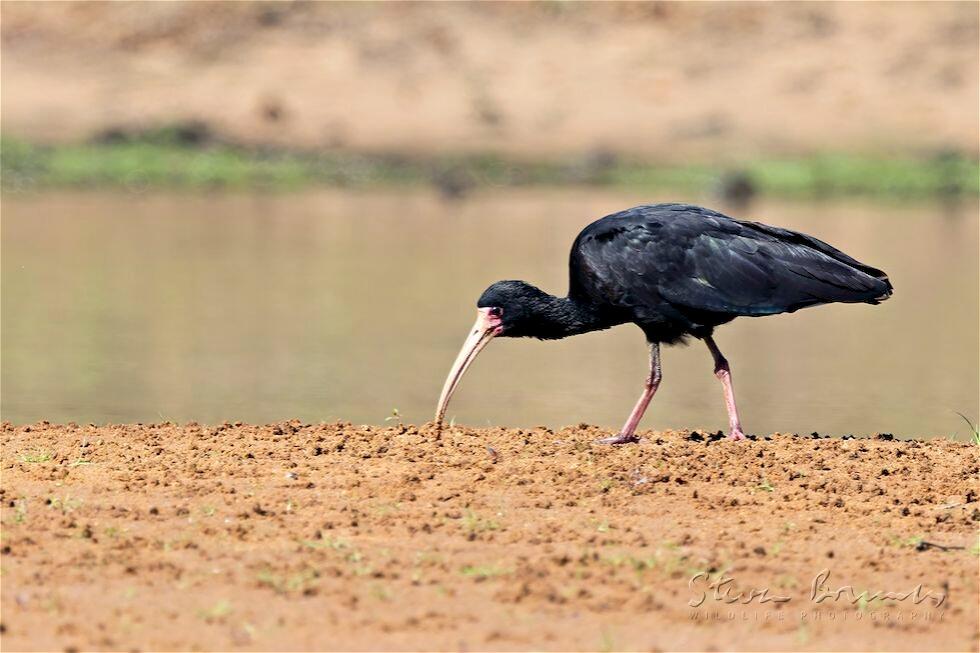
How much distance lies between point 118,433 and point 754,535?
378 centimetres

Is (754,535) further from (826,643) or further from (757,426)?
(757,426)

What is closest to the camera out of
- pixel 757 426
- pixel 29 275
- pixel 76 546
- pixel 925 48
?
pixel 76 546

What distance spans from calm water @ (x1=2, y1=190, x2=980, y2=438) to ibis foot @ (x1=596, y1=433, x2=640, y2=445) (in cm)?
262

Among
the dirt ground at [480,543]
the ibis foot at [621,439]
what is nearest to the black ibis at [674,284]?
the ibis foot at [621,439]

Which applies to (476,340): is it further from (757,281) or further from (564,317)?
(757,281)

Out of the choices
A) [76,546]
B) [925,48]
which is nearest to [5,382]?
[76,546]

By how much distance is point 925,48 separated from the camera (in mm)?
49625

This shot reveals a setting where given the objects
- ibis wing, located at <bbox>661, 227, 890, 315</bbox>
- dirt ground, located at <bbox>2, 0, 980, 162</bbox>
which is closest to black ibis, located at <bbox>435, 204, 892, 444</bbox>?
ibis wing, located at <bbox>661, 227, 890, 315</bbox>

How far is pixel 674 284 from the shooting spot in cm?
911

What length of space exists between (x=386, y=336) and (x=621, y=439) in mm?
7872

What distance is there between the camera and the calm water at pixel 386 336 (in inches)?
487

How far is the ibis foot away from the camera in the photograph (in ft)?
28.7

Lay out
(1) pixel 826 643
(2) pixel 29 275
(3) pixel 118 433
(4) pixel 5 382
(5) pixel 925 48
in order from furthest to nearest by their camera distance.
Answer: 1. (5) pixel 925 48
2. (2) pixel 29 275
3. (4) pixel 5 382
4. (3) pixel 118 433
5. (1) pixel 826 643
